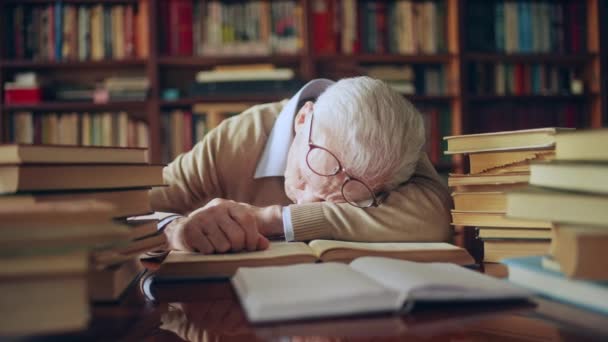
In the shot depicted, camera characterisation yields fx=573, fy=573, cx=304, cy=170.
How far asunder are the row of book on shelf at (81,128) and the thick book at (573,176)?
2.66 metres

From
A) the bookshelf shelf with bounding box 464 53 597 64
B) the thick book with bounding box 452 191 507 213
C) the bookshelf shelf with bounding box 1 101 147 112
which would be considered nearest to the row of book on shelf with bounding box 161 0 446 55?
the bookshelf shelf with bounding box 1 101 147 112

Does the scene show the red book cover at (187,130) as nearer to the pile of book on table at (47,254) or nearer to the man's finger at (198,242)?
the man's finger at (198,242)

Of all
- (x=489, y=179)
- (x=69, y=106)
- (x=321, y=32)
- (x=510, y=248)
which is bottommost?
(x=510, y=248)

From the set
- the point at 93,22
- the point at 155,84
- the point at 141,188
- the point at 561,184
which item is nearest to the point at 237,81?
the point at 155,84

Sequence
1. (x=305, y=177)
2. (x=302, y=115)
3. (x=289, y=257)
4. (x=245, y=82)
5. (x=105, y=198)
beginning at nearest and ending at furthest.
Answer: (x=105, y=198) → (x=289, y=257) → (x=305, y=177) → (x=302, y=115) → (x=245, y=82)

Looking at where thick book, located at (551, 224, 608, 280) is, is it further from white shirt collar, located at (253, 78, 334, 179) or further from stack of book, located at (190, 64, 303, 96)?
stack of book, located at (190, 64, 303, 96)

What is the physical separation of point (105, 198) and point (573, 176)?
50 cm

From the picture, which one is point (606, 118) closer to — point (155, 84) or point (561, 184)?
point (155, 84)

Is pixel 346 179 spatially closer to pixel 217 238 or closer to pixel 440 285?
pixel 217 238

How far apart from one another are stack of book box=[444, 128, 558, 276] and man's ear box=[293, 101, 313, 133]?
1.52 feet

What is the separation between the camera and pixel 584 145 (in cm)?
56

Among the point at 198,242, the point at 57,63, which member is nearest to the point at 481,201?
the point at 198,242

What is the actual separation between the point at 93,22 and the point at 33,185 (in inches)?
106

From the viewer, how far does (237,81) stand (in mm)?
2973
